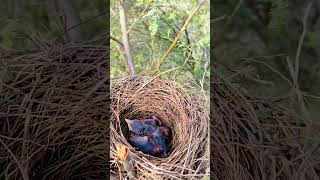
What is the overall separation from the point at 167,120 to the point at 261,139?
0.50 meters

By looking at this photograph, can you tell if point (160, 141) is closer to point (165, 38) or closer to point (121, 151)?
point (121, 151)

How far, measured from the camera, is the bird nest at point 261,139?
0.90 m

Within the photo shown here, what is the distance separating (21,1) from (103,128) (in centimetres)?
36

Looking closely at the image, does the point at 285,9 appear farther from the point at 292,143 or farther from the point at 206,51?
the point at 206,51

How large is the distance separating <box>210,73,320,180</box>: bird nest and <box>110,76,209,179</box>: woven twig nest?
292mm

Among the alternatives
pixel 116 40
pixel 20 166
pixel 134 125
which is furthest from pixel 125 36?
pixel 20 166

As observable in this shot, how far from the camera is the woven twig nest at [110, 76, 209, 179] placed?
1.37 m

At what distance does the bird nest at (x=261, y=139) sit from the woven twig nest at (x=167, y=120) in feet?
0.96

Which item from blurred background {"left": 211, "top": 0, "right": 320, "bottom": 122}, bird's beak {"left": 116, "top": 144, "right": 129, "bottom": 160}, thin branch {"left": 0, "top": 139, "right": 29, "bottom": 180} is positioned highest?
blurred background {"left": 211, "top": 0, "right": 320, "bottom": 122}

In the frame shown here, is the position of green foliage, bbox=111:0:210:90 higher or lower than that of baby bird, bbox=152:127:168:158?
higher

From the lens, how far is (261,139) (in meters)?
0.94

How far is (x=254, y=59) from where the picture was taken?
0.99m

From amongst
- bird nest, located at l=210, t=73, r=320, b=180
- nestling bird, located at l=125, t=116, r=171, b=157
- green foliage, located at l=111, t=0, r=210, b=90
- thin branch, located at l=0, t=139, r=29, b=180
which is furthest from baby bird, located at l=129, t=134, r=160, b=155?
thin branch, located at l=0, t=139, r=29, b=180

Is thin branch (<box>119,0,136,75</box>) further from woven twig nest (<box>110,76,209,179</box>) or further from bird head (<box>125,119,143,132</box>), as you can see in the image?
bird head (<box>125,119,143,132</box>)
